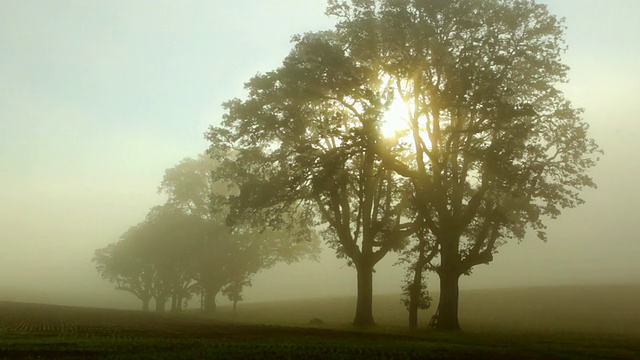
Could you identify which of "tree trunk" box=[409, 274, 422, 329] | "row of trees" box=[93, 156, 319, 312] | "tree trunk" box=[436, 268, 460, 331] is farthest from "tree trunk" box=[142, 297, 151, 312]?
"tree trunk" box=[436, 268, 460, 331]

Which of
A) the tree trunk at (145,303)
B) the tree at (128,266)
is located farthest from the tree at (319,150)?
the tree trunk at (145,303)

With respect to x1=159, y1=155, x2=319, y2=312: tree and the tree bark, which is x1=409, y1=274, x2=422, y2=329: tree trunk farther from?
the tree bark

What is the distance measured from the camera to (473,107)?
95.4 ft

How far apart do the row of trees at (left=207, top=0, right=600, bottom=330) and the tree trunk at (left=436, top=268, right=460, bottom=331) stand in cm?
7

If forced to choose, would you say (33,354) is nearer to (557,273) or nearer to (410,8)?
(410,8)

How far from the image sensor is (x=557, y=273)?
140875 millimetres

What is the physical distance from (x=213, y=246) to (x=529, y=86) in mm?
44114

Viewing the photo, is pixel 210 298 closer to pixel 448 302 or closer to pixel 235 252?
pixel 235 252

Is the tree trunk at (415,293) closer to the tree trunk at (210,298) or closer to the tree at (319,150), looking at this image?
the tree at (319,150)

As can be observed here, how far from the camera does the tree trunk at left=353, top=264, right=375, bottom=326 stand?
113 feet

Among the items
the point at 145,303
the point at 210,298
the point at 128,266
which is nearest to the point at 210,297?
the point at 210,298

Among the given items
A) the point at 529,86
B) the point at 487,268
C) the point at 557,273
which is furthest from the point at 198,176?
the point at 487,268

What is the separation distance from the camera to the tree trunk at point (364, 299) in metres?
34.5

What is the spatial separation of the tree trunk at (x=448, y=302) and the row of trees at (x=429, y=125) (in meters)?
0.07
